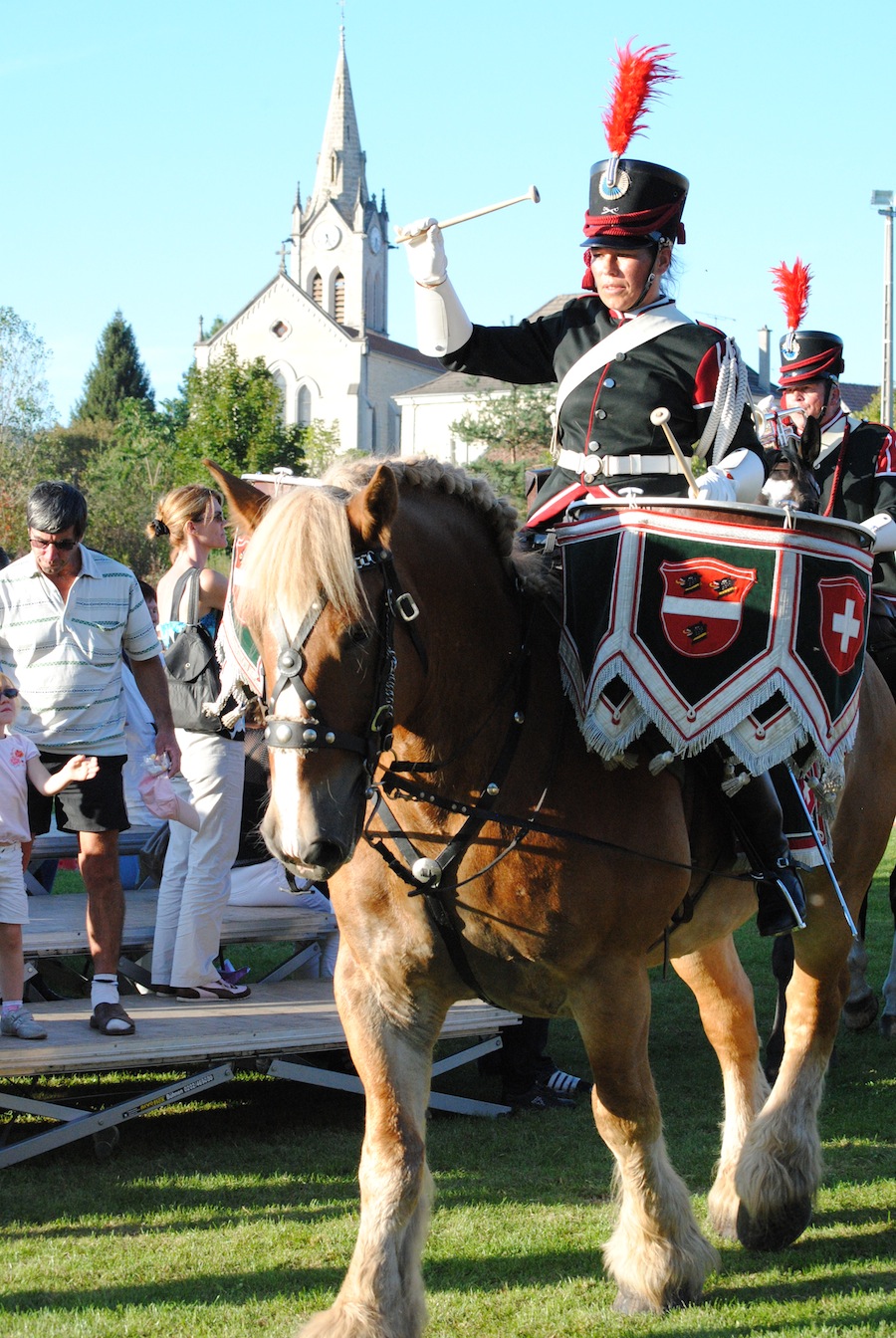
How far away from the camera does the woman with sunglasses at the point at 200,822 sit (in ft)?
20.9

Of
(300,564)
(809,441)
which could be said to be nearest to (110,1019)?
(300,564)

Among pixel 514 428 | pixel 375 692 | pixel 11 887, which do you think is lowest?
pixel 11 887

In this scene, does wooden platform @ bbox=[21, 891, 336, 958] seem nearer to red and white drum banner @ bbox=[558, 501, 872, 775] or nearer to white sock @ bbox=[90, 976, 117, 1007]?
white sock @ bbox=[90, 976, 117, 1007]

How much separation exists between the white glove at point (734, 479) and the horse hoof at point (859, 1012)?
4.60 meters

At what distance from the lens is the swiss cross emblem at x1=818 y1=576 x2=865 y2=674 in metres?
4.01

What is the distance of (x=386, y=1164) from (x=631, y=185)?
297cm

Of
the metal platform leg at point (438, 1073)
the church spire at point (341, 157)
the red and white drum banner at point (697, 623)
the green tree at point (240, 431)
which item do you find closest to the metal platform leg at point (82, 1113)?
the metal platform leg at point (438, 1073)

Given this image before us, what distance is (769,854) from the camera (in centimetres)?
409

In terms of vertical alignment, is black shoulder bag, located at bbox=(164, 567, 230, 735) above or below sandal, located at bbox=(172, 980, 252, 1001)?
above

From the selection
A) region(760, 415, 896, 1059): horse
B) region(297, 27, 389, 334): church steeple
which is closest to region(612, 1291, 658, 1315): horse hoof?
region(760, 415, 896, 1059): horse

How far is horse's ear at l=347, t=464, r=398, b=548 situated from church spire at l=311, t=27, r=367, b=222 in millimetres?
95641

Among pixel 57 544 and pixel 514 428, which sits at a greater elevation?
pixel 514 428

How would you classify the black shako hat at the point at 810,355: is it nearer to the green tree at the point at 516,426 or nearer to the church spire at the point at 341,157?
the green tree at the point at 516,426

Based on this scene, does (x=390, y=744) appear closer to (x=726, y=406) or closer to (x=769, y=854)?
(x=769, y=854)
